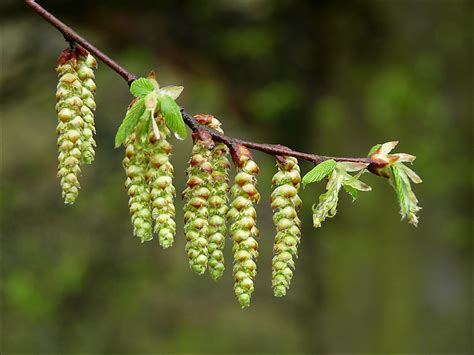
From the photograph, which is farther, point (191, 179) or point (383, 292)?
point (383, 292)

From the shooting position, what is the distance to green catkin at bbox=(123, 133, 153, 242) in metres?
1.04

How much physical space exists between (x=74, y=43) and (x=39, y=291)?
3393mm

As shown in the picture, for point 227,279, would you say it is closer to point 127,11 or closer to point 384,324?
point 384,324

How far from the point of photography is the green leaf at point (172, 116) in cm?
103

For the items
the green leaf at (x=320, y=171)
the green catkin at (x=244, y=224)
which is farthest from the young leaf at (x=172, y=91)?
the green leaf at (x=320, y=171)

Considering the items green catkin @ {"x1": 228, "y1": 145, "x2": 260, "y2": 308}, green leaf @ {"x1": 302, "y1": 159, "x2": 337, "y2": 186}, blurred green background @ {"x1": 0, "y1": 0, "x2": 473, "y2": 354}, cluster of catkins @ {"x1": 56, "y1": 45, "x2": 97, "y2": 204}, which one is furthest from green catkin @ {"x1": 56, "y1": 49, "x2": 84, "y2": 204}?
blurred green background @ {"x1": 0, "y1": 0, "x2": 473, "y2": 354}

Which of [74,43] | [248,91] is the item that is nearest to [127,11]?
[248,91]

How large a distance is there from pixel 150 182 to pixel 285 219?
0.72ft

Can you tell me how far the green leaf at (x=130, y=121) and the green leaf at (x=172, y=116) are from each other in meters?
0.03

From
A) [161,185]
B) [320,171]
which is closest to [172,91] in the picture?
[161,185]

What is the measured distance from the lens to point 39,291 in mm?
4234

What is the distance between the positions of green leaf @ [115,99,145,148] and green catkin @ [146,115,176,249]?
0.03 metres

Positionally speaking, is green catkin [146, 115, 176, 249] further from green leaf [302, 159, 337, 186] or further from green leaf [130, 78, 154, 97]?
green leaf [302, 159, 337, 186]

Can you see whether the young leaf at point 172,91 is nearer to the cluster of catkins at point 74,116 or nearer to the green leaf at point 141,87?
the green leaf at point 141,87
